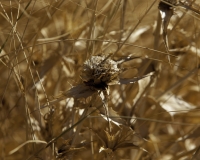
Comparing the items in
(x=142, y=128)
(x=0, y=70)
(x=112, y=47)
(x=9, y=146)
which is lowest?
(x=9, y=146)

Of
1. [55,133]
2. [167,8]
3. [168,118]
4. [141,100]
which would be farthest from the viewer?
[168,118]

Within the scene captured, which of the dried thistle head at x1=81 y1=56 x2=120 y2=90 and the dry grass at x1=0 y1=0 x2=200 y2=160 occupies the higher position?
A: the dried thistle head at x1=81 y1=56 x2=120 y2=90

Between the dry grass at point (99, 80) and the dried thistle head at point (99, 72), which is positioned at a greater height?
the dried thistle head at point (99, 72)

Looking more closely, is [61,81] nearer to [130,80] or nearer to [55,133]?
[55,133]

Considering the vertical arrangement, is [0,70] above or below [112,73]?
below

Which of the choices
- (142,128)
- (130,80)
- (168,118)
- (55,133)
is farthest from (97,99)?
(168,118)
